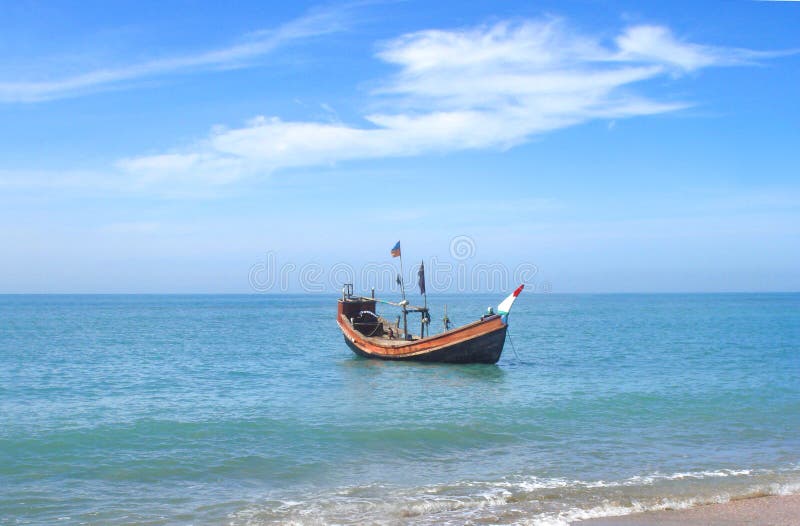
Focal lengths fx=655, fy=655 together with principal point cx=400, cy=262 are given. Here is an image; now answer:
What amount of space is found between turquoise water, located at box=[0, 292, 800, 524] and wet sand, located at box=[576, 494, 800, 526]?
1.08ft

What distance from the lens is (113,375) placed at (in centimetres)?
Result: 2828

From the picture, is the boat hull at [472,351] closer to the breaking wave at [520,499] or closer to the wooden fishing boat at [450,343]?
the wooden fishing boat at [450,343]

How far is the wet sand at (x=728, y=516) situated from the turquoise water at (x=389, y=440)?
33 cm

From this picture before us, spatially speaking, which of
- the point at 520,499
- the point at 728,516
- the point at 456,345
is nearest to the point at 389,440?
the point at 520,499

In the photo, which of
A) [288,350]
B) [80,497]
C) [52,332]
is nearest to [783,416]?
[80,497]

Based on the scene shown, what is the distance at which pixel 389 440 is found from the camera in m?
16.2

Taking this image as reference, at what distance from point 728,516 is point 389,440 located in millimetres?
7922

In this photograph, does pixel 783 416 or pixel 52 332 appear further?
pixel 52 332

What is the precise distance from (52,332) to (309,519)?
5556 centimetres

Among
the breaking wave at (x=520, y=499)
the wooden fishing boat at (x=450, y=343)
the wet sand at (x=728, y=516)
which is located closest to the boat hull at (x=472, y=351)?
the wooden fishing boat at (x=450, y=343)

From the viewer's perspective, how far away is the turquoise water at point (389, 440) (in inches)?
454

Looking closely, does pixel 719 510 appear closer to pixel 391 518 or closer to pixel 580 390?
pixel 391 518

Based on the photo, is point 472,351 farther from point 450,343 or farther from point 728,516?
point 728,516

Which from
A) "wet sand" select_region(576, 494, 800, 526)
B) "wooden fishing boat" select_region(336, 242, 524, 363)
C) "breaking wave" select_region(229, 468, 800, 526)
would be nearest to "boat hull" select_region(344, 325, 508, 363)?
"wooden fishing boat" select_region(336, 242, 524, 363)
